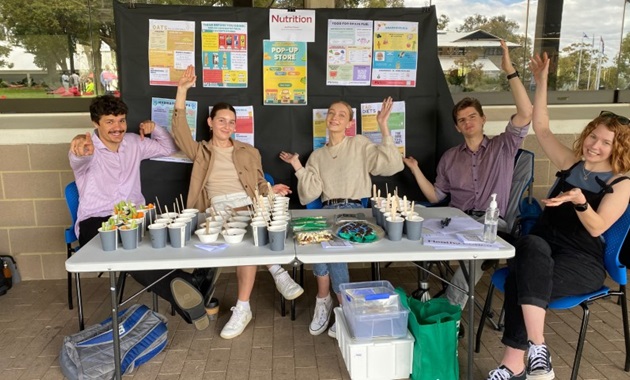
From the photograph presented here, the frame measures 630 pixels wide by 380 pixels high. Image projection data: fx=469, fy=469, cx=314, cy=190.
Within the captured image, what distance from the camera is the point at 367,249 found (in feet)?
6.17

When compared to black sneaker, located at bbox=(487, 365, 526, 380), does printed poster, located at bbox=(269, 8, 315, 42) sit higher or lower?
higher

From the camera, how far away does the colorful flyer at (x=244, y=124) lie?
313 cm

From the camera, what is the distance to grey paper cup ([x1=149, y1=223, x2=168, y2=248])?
1884 mm

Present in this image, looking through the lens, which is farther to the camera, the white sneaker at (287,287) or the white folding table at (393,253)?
the white sneaker at (287,287)

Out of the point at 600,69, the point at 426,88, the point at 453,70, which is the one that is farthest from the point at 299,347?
the point at 600,69

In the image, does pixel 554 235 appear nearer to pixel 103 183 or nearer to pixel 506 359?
pixel 506 359

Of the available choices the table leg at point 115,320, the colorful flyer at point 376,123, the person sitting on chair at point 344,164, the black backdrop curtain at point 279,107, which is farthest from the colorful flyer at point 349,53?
the table leg at point 115,320

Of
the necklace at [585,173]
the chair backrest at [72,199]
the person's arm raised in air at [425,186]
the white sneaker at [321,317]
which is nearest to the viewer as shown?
the necklace at [585,173]

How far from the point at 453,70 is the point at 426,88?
122cm

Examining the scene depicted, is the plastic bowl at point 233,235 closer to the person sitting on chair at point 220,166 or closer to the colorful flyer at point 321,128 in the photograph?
the person sitting on chair at point 220,166

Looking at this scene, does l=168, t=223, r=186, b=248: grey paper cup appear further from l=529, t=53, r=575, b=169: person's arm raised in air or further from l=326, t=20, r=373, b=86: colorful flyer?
l=529, t=53, r=575, b=169: person's arm raised in air

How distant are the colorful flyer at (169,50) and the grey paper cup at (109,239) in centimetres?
148

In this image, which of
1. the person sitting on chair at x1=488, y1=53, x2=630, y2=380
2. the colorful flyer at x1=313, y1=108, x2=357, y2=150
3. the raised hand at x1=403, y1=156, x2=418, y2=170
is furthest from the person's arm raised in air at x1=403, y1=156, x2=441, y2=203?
the person sitting on chair at x1=488, y1=53, x2=630, y2=380

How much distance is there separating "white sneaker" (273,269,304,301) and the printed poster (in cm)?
153
